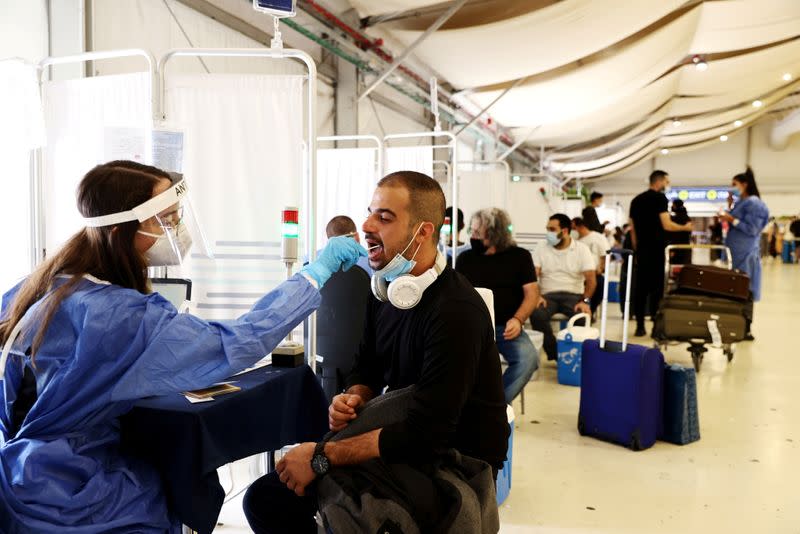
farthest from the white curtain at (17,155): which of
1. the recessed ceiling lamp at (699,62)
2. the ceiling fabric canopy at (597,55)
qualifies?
the recessed ceiling lamp at (699,62)

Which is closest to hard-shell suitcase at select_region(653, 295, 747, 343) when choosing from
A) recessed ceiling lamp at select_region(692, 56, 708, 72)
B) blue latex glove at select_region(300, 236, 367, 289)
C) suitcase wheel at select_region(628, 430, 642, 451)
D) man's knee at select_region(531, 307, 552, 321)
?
man's knee at select_region(531, 307, 552, 321)

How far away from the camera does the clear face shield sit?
152cm

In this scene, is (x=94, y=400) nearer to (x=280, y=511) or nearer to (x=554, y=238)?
(x=280, y=511)

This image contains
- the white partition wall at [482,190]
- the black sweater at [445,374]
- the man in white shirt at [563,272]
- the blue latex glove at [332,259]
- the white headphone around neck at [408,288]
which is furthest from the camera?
the white partition wall at [482,190]

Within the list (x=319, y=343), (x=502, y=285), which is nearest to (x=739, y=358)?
(x=502, y=285)

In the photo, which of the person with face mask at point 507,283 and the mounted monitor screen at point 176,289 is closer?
the mounted monitor screen at point 176,289

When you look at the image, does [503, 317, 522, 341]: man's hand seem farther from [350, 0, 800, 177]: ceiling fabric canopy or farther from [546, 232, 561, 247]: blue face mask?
[350, 0, 800, 177]: ceiling fabric canopy

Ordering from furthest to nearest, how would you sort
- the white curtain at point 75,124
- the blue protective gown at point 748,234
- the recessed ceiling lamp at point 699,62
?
the recessed ceiling lamp at point 699,62
the blue protective gown at point 748,234
the white curtain at point 75,124

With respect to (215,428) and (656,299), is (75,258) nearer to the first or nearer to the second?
(215,428)

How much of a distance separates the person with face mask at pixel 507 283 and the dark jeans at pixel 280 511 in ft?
6.37

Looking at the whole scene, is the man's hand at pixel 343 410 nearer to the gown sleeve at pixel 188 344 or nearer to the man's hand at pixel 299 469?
the man's hand at pixel 299 469

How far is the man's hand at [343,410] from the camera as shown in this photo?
1.61m

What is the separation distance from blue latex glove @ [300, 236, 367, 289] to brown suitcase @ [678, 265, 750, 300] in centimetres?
390

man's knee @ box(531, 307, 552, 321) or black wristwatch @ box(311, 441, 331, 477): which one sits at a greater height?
black wristwatch @ box(311, 441, 331, 477)
